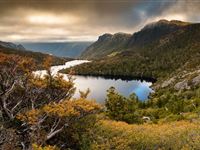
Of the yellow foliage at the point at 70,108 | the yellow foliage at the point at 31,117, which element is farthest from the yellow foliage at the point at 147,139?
the yellow foliage at the point at 31,117

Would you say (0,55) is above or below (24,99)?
above

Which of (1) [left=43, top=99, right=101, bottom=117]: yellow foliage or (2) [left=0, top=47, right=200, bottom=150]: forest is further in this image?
(1) [left=43, top=99, right=101, bottom=117]: yellow foliage

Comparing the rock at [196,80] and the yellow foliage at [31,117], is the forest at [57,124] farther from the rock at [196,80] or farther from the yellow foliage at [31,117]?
the rock at [196,80]

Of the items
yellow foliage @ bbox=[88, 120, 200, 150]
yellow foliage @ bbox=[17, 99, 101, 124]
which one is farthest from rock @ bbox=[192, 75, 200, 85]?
yellow foliage @ bbox=[88, 120, 200, 150]

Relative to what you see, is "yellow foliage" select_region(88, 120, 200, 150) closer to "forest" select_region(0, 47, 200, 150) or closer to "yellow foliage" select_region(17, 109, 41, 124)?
"forest" select_region(0, 47, 200, 150)

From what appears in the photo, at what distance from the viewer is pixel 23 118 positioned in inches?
1454

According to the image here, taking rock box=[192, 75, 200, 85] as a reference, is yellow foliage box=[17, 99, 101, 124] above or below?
above

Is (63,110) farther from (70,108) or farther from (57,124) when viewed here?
(57,124)

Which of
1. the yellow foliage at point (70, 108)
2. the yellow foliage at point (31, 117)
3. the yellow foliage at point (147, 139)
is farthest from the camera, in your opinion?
the yellow foliage at point (70, 108)

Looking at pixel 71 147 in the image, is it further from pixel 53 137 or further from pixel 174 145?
pixel 174 145

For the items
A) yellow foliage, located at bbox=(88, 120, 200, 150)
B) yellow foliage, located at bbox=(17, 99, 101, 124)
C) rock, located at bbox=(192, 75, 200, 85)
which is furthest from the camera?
rock, located at bbox=(192, 75, 200, 85)

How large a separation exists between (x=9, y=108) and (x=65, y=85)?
24.6 feet

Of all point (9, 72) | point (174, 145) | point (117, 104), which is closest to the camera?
point (174, 145)

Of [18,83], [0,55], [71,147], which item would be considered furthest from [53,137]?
[0,55]
